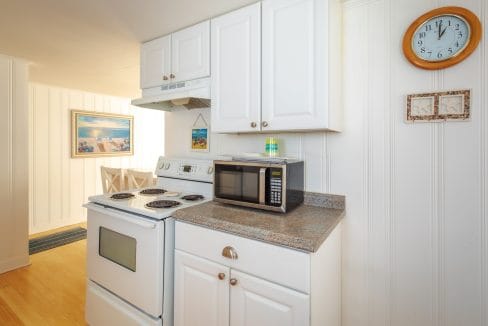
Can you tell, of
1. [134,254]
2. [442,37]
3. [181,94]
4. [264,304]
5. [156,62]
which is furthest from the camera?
[156,62]

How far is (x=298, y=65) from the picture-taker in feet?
4.42

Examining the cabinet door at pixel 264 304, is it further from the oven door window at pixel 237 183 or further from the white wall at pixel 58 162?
the white wall at pixel 58 162

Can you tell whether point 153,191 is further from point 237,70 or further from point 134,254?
point 237,70

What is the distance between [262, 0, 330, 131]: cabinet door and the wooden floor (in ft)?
6.56

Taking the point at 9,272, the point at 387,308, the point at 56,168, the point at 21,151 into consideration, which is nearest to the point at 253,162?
the point at 387,308

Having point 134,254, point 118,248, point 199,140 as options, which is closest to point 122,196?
point 118,248

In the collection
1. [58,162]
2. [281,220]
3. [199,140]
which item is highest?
[199,140]

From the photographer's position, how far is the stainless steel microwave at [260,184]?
1.36 m

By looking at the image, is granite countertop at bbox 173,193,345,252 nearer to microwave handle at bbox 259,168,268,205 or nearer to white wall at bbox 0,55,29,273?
microwave handle at bbox 259,168,268,205

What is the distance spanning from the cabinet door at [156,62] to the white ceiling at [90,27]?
7cm

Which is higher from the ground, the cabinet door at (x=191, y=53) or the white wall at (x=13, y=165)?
the cabinet door at (x=191, y=53)

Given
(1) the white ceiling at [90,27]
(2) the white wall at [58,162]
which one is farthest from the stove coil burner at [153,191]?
(2) the white wall at [58,162]

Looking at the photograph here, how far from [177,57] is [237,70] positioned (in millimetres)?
578

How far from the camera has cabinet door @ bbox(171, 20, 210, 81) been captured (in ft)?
5.65
